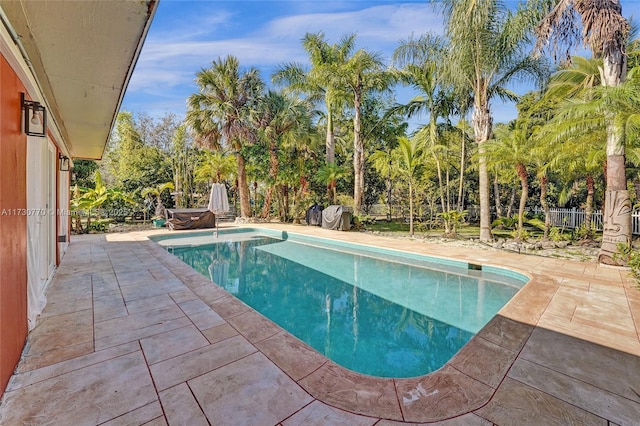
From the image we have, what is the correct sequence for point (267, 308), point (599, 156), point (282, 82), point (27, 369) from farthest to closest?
1. point (282, 82)
2. point (599, 156)
3. point (267, 308)
4. point (27, 369)

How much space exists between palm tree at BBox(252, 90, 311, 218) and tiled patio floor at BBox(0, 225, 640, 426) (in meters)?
12.4

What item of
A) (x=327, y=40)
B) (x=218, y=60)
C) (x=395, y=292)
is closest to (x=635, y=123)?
(x=395, y=292)

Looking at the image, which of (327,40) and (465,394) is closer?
(465,394)

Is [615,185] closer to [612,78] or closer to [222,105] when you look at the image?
[612,78]

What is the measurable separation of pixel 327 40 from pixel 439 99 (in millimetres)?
6308

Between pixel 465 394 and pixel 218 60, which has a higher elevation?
pixel 218 60

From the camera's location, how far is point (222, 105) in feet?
48.8

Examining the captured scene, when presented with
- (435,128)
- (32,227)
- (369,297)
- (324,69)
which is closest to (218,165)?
(324,69)

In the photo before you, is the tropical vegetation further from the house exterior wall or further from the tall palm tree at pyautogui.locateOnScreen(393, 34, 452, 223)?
the house exterior wall

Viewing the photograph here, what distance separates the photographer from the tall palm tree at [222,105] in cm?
1491

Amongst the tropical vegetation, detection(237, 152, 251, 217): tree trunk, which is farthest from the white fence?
detection(237, 152, 251, 217): tree trunk

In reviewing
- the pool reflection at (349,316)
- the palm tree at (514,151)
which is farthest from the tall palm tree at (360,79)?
the pool reflection at (349,316)

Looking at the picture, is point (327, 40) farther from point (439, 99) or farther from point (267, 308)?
point (267, 308)

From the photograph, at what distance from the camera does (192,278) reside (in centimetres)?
525
